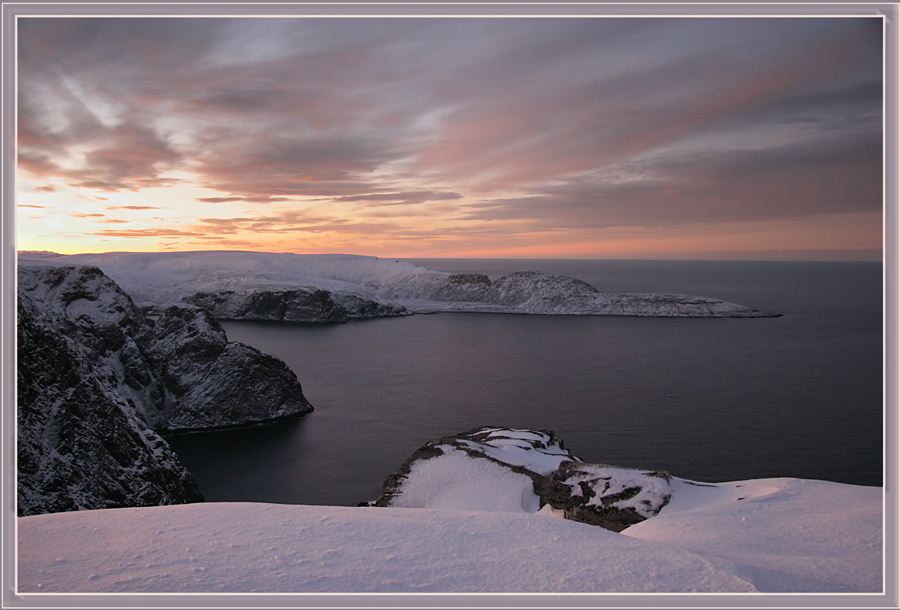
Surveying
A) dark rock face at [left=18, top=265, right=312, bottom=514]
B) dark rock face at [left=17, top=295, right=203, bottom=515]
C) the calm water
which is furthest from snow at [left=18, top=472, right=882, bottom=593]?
Result: dark rock face at [left=18, top=265, right=312, bottom=514]

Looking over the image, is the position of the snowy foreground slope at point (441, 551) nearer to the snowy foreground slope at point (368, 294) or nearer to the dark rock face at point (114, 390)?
the dark rock face at point (114, 390)

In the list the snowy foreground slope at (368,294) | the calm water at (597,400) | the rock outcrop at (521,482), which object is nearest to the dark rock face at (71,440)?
the rock outcrop at (521,482)

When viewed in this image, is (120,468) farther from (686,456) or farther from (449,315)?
(449,315)

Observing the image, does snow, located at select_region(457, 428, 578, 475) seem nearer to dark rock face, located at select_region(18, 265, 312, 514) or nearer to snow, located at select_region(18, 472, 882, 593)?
dark rock face, located at select_region(18, 265, 312, 514)

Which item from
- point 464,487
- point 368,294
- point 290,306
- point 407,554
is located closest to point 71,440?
point 464,487

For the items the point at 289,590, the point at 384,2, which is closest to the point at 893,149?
the point at 384,2

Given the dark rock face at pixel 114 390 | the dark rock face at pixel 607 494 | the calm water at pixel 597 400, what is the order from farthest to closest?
the calm water at pixel 597 400 < the dark rock face at pixel 114 390 < the dark rock face at pixel 607 494

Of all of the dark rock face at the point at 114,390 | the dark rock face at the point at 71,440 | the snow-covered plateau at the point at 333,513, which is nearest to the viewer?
the snow-covered plateau at the point at 333,513
